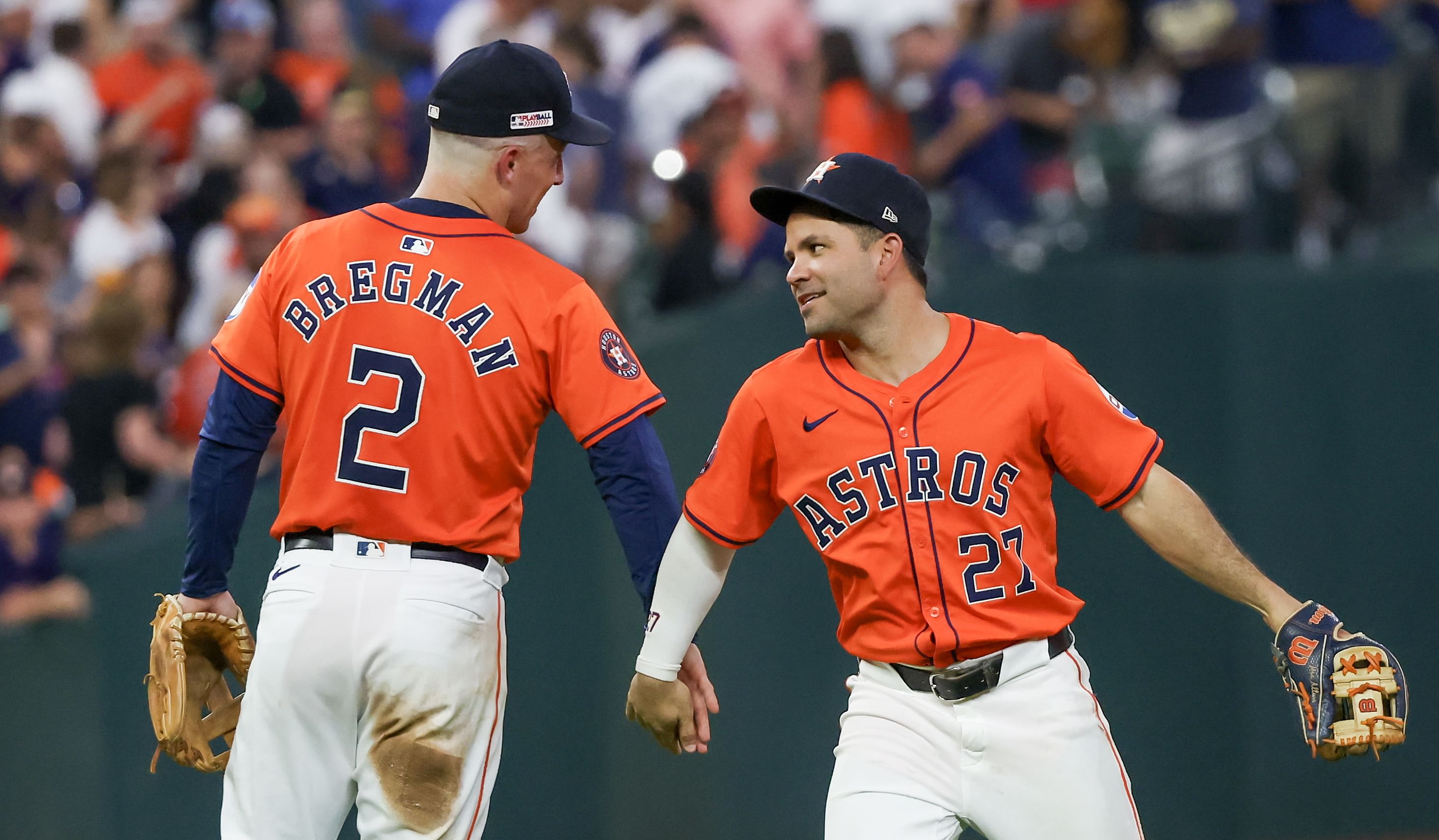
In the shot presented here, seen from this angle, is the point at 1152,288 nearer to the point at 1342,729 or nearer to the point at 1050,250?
the point at 1050,250

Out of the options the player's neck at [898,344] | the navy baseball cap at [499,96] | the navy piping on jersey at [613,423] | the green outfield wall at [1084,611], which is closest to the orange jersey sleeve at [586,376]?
the navy piping on jersey at [613,423]

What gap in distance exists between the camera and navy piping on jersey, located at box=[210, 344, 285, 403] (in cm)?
426

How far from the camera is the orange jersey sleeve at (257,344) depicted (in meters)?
4.25

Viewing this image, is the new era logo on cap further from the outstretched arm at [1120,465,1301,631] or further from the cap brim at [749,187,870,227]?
the outstretched arm at [1120,465,1301,631]

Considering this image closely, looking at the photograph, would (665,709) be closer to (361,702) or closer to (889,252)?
(361,702)

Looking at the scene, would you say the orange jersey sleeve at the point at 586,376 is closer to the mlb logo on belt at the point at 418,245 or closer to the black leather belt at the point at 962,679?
the mlb logo on belt at the point at 418,245

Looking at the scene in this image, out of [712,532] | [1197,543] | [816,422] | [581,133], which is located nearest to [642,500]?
[712,532]

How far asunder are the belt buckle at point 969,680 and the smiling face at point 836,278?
859 millimetres

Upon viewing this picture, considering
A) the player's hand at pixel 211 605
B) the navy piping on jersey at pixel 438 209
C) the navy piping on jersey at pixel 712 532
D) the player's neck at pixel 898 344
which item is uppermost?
the navy piping on jersey at pixel 438 209

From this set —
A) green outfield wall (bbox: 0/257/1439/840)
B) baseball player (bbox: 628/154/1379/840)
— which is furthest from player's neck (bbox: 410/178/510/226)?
green outfield wall (bbox: 0/257/1439/840)

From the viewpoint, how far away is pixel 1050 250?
23.9 ft

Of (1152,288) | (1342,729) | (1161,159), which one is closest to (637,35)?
(1161,159)

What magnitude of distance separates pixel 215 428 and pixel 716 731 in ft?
10.2

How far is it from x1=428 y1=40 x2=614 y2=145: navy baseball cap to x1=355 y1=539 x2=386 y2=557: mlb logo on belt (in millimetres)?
1049
